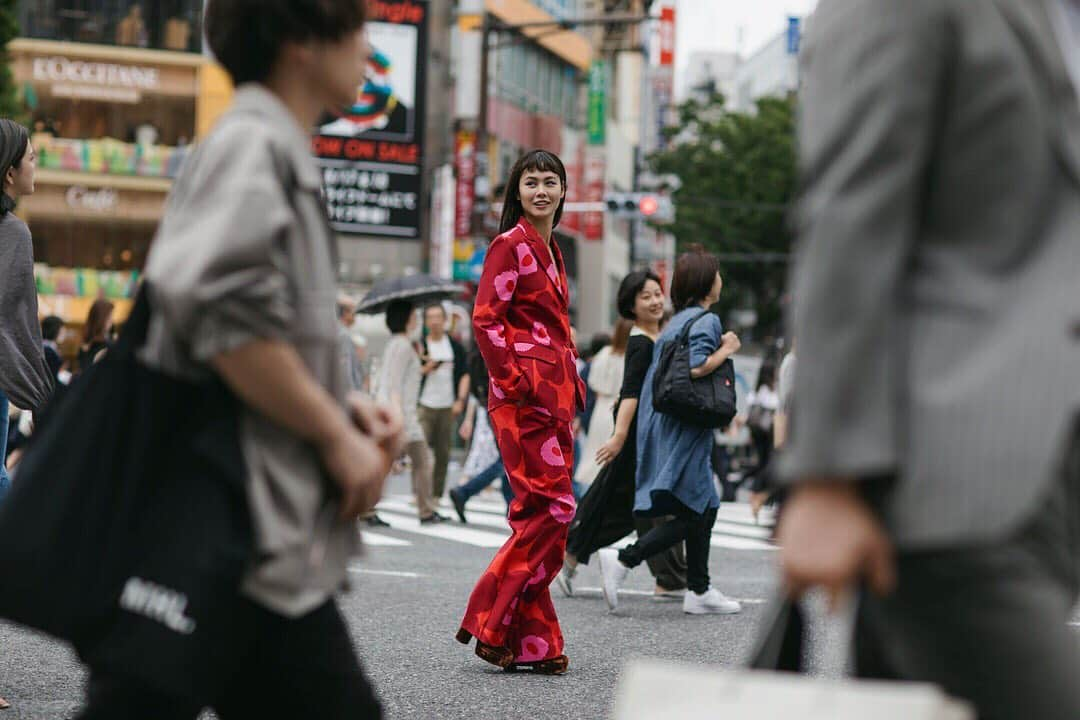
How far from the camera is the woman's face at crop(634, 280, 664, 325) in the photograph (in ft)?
32.8

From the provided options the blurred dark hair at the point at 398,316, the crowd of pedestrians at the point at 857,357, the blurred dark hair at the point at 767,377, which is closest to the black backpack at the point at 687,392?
the blurred dark hair at the point at 398,316

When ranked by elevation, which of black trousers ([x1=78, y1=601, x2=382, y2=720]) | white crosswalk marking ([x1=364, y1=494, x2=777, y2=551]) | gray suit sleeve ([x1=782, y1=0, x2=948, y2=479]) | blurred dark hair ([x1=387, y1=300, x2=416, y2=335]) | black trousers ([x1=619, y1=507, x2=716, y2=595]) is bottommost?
white crosswalk marking ([x1=364, y1=494, x2=777, y2=551])

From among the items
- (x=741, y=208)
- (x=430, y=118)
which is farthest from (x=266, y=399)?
(x=741, y=208)

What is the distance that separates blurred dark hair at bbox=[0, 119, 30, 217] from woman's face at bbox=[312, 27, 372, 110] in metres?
3.34

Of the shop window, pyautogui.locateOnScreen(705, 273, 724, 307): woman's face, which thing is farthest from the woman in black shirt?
the shop window

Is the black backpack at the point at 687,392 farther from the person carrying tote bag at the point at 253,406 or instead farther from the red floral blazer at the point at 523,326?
the person carrying tote bag at the point at 253,406

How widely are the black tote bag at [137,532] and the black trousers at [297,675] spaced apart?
4.9 inches

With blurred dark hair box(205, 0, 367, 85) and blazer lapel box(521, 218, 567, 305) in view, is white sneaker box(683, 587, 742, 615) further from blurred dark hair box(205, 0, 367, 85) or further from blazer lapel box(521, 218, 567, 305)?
blurred dark hair box(205, 0, 367, 85)

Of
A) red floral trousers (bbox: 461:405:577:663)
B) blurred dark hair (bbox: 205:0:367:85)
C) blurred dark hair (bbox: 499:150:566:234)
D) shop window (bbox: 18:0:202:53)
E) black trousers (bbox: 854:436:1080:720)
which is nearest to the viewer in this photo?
black trousers (bbox: 854:436:1080:720)

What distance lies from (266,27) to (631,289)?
24.2 ft

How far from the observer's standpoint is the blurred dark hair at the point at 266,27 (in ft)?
8.94

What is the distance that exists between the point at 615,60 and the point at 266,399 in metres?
64.5

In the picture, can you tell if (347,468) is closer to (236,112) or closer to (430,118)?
(236,112)

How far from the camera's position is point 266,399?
2.54 meters
